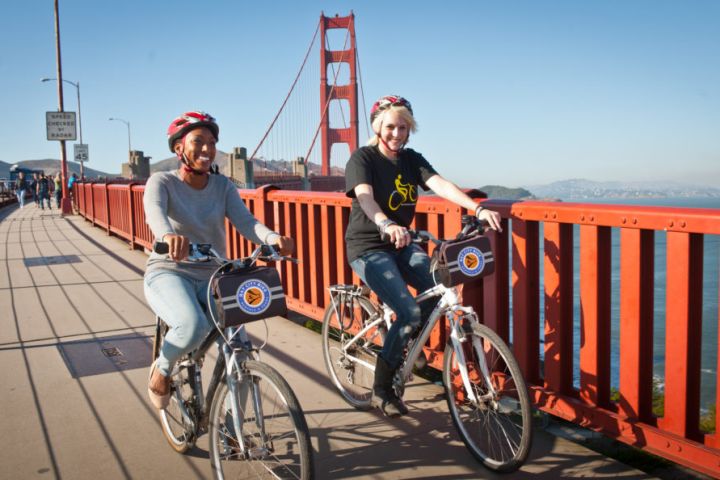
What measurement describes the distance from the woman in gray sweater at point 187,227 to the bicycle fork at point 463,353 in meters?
0.78

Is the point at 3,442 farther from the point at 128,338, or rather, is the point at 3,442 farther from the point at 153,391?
the point at 128,338

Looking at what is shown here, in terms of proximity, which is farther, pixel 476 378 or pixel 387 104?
pixel 387 104

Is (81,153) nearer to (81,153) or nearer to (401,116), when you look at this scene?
(81,153)

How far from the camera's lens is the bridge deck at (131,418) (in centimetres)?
292

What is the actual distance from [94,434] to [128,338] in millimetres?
1929

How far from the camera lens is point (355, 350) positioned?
367 centimetres

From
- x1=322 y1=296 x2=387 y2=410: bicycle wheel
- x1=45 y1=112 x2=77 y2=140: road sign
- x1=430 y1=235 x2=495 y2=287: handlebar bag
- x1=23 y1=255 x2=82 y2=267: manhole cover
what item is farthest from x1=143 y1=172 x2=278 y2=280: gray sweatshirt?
x1=45 y1=112 x2=77 y2=140: road sign

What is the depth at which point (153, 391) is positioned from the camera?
9.00ft

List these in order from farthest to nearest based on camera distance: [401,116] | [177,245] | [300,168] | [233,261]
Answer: [300,168]
[401,116]
[233,261]
[177,245]

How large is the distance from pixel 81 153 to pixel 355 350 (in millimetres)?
36919

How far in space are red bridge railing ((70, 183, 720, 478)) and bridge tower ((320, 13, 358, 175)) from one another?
176 ft

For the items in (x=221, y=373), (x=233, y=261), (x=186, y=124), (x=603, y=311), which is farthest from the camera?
(x=603, y=311)

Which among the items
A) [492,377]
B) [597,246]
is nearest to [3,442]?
[492,377]

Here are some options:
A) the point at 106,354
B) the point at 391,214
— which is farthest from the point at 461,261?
the point at 106,354
